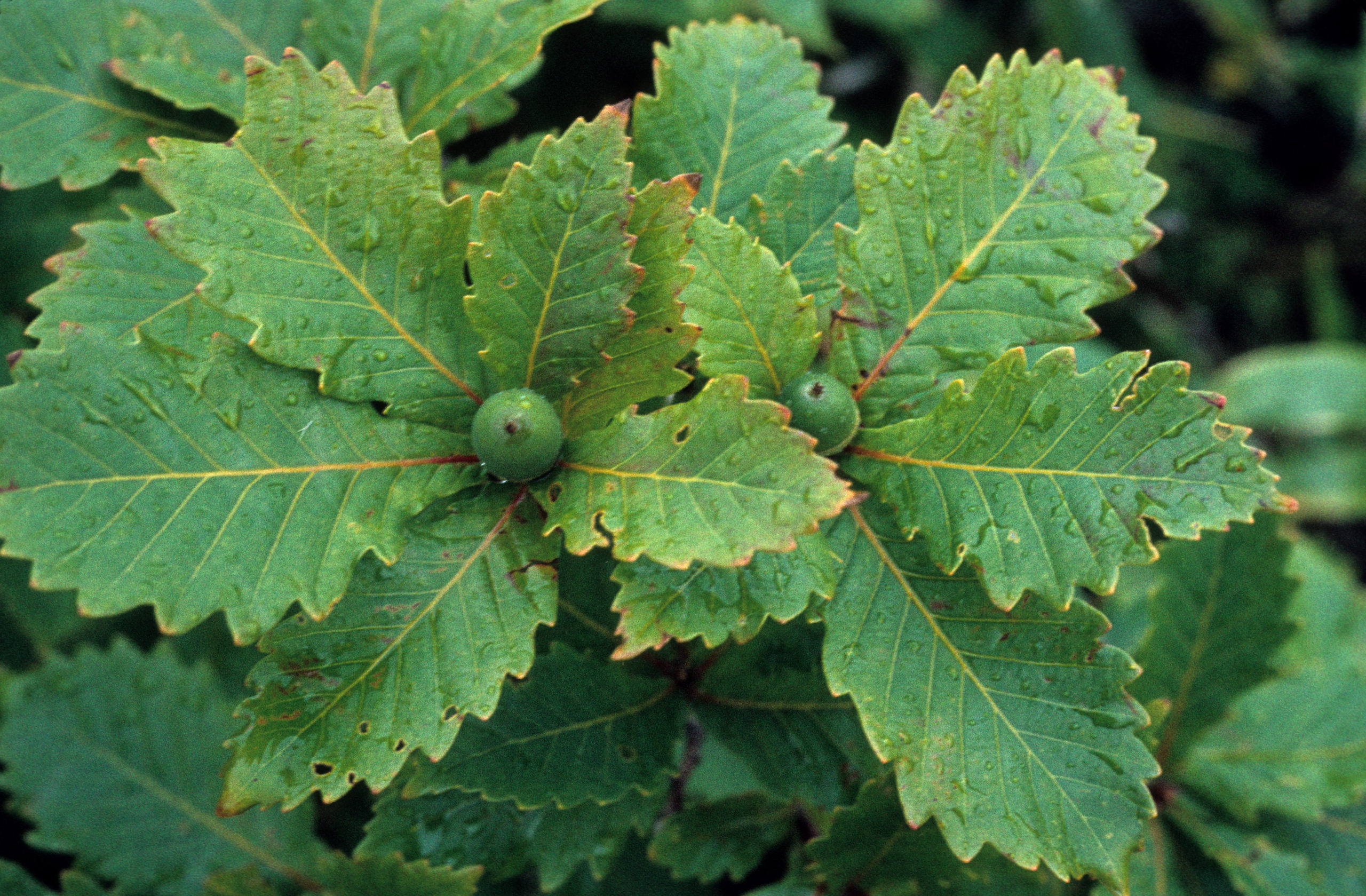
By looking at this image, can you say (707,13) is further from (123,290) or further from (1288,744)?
(1288,744)

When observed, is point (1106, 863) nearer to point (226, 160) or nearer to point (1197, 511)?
point (1197, 511)

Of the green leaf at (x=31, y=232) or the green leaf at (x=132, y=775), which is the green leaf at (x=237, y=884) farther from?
the green leaf at (x=31, y=232)

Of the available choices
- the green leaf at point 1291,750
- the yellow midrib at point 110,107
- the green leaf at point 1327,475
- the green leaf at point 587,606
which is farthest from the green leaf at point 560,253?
the green leaf at point 1327,475

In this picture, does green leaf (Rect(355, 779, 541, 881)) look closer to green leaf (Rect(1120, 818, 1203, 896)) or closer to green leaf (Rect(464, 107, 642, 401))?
green leaf (Rect(464, 107, 642, 401))

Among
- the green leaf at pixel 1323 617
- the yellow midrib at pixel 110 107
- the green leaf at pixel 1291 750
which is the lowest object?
the green leaf at pixel 1323 617

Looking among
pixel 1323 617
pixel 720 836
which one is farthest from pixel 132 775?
pixel 1323 617

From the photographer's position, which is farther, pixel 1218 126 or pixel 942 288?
pixel 1218 126

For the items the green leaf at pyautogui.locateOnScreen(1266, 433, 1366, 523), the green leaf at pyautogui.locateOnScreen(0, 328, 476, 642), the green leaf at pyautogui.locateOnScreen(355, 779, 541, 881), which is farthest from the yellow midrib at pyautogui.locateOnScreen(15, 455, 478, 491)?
the green leaf at pyautogui.locateOnScreen(1266, 433, 1366, 523)
